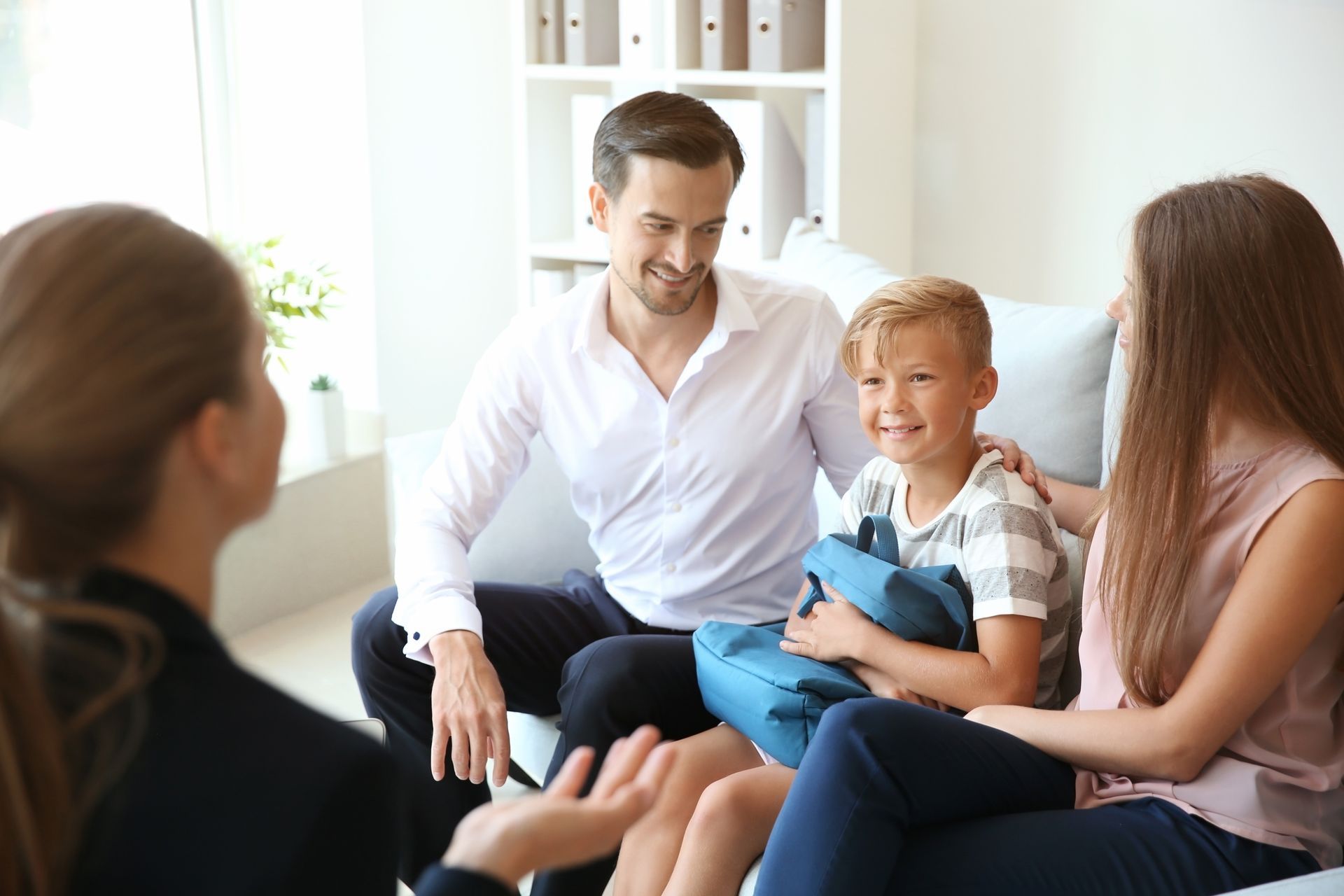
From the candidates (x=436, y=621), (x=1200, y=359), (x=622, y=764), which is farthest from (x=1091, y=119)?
(x=622, y=764)

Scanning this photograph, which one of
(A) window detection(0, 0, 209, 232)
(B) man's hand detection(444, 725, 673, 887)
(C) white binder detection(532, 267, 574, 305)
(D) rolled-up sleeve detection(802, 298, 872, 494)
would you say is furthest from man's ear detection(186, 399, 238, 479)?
(A) window detection(0, 0, 209, 232)

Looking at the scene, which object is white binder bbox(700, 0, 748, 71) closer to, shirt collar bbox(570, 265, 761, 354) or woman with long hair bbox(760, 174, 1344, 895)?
shirt collar bbox(570, 265, 761, 354)

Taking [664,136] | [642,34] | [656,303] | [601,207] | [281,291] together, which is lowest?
[281,291]

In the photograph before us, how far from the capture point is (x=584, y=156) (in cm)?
307

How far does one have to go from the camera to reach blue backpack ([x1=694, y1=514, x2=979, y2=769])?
1.50 metres

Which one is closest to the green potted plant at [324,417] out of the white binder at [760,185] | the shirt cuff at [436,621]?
the white binder at [760,185]

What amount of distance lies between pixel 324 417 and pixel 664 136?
1669 mm

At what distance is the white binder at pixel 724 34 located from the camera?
277 centimetres

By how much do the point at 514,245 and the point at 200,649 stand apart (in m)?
3.00

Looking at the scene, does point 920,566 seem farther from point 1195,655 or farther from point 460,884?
point 460,884

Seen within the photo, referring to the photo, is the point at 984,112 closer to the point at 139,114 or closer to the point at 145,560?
the point at 139,114

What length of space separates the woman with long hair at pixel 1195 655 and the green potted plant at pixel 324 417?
218 cm

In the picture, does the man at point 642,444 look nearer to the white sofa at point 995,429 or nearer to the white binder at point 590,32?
the white sofa at point 995,429

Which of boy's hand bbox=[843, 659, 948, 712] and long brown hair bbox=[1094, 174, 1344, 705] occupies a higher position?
long brown hair bbox=[1094, 174, 1344, 705]
